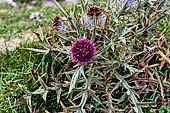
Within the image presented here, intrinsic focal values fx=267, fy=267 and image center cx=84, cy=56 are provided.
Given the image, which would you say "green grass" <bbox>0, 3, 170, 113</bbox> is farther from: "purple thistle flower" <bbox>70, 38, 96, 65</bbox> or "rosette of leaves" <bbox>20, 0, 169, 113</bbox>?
"purple thistle flower" <bbox>70, 38, 96, 65</bbox>

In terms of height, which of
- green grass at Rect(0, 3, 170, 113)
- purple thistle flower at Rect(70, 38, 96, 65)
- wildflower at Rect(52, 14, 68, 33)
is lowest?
green grass at Rect(0, 3, 170, 113)

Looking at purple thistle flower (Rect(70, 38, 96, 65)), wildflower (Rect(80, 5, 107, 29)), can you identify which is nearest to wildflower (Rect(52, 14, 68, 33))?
wildflower (Rect(80, 5, 107, 29))

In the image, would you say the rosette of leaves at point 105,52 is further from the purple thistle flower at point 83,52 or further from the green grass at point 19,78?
the green grass at point 19,78

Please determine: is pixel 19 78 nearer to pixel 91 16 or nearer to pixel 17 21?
pixel 91 16

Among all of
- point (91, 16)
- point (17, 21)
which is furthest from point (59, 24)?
point (17, 21)

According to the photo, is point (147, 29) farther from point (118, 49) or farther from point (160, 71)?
point (160, 71)

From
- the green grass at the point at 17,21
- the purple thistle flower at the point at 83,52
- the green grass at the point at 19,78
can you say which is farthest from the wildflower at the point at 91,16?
the green grass at the point at 17,21
